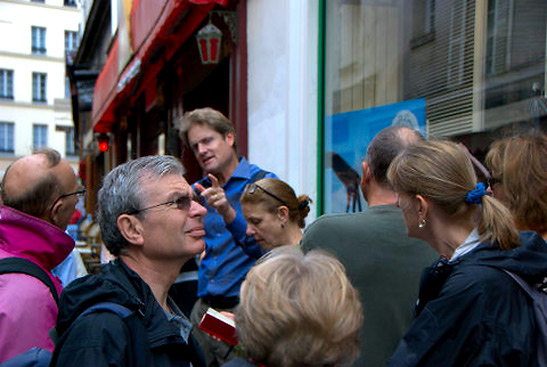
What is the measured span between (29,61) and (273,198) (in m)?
42.8

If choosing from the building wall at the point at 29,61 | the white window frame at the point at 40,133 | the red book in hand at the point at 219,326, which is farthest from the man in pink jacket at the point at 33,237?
the white window frame at the point at 40,133

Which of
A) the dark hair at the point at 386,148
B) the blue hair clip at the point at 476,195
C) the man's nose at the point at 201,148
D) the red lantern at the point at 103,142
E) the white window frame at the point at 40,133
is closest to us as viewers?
the blue hair clip at the point at 476,195

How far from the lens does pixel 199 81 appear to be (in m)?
8.01

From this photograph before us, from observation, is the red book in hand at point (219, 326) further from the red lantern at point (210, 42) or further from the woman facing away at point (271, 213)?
the red lantern at point (210, 42)

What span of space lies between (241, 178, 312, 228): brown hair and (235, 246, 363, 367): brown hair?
1863 mm

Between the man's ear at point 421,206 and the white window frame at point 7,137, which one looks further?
the white window frame at point 7,137

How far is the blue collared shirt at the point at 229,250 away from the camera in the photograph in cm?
335

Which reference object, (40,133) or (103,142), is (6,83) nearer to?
(40,133)

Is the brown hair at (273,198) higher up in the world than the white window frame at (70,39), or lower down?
lower down

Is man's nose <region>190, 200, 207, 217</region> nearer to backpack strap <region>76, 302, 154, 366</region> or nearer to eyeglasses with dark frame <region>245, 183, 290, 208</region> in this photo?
backpack strap <region>76, 302, 154, 366</region>

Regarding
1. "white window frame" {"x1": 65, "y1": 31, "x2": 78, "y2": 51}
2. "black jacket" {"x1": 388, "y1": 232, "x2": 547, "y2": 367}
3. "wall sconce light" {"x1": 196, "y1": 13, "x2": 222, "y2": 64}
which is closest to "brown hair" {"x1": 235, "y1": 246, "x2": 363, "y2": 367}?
"black jacket" {"x1": 388, "y1": 232, "x2": 547, "y2": 367}

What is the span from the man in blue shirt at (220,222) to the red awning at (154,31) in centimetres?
194

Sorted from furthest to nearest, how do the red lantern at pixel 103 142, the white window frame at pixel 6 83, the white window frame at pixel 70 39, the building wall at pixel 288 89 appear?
the white window frame at pixel 70 39, the white window frame at pixel 6 83, the red lantern at pixel 103 142, the building wall at pixel 288 89

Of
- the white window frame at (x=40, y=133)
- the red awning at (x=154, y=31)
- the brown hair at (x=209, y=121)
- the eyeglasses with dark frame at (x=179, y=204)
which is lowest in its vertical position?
the eyeglasses with dark frame at (x=179, y=204)
